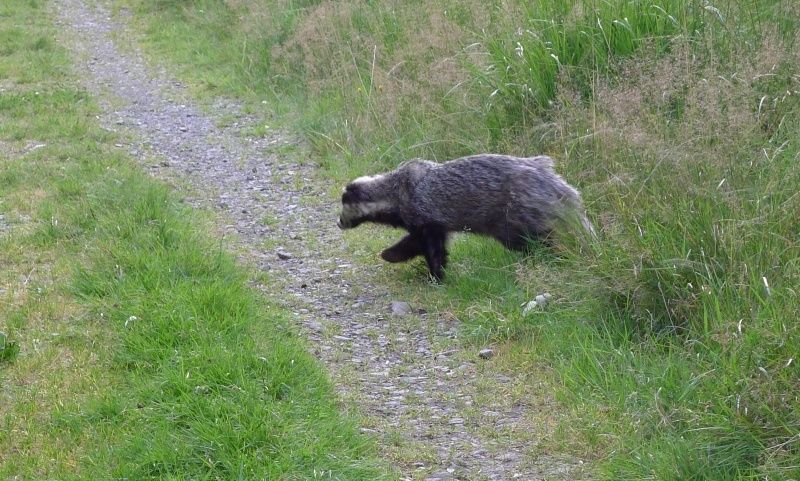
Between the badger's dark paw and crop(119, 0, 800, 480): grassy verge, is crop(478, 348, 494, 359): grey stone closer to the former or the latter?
crop(119, 0, 800, 480): grassy verge

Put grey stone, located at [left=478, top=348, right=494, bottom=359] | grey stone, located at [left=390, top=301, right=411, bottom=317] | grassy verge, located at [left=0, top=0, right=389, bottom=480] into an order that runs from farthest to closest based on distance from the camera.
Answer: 1. grey stone, located at [left=390, top=301, right=411, bottom=317]
2. grey stone, located at [left=478, top=348, right=494, bottom=359]
3. grassy verge, located at [left=0, top=0, right=389, bottom=480]

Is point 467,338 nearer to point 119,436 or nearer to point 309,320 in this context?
point 309,320

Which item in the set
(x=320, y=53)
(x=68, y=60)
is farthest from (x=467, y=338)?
(x=68, y=60)

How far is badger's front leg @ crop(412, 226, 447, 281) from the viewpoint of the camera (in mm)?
6723

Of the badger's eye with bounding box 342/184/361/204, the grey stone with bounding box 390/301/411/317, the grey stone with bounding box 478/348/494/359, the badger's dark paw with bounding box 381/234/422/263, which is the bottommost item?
the grey stone with bounding box 390/301/411/317

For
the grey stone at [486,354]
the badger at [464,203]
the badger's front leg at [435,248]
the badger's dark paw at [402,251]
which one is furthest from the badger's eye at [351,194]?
the grey stone at [486,354]

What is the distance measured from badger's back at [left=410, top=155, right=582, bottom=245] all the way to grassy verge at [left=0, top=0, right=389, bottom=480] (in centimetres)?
151

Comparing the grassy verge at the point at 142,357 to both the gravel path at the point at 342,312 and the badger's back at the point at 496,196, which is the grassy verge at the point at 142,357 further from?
the badger's back at the point at 496,196

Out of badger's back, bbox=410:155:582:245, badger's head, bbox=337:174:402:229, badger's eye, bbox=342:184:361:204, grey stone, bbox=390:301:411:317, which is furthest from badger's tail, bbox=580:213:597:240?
badger's eye, bbox=342:184:361:204

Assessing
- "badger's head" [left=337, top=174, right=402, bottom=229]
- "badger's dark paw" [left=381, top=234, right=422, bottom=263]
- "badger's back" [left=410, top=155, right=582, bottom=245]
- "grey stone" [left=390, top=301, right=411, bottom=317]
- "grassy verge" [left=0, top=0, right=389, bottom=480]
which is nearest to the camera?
"grassy verge" [left=0, top=0, right=389, bottom=480]

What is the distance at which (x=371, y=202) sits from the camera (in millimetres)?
7270

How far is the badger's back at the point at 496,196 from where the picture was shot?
637 centimetres

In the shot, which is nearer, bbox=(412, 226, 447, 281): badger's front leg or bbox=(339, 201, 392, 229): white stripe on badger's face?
bbox=(412, 226, 447, 281): badger's front leg

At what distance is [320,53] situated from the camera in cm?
1098
